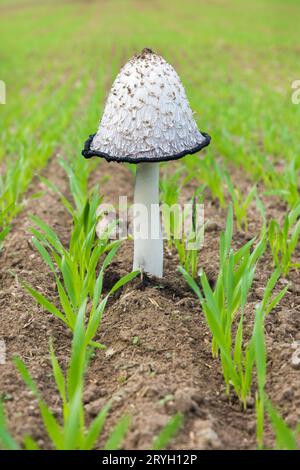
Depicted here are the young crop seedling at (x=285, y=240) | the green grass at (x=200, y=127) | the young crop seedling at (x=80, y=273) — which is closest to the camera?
the green grass at (x=200, y=127)

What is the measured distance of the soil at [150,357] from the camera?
1951 mm

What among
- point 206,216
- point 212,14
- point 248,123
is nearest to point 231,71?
point 248,123

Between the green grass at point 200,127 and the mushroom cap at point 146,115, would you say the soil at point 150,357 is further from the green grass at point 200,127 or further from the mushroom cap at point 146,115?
the mushroom cap at point 146,115

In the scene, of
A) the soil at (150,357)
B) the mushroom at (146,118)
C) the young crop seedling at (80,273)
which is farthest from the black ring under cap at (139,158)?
the soil at (150,357)

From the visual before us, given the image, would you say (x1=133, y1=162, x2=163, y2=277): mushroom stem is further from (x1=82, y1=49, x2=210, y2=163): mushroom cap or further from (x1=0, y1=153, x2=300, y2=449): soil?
(x1=82, y1=49, x2=210, y2=163): mushroom cap

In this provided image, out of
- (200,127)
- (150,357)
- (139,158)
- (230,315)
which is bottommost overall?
(150,357)

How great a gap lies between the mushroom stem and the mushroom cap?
0.79 ft

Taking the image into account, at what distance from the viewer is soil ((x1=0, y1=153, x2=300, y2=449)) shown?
195 cm

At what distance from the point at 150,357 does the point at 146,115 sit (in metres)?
1.01

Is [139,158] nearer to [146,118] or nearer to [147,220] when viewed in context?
[146,118]

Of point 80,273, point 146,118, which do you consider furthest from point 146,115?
point 80,273

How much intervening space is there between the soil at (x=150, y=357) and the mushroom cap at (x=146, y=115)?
0.74 metres

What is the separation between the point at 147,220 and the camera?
2770 mm

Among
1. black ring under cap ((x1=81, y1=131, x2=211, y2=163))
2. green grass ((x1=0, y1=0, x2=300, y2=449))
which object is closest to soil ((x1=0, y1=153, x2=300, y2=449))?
green grass ((x1=0, y1=0, x2=300, y2=449))
